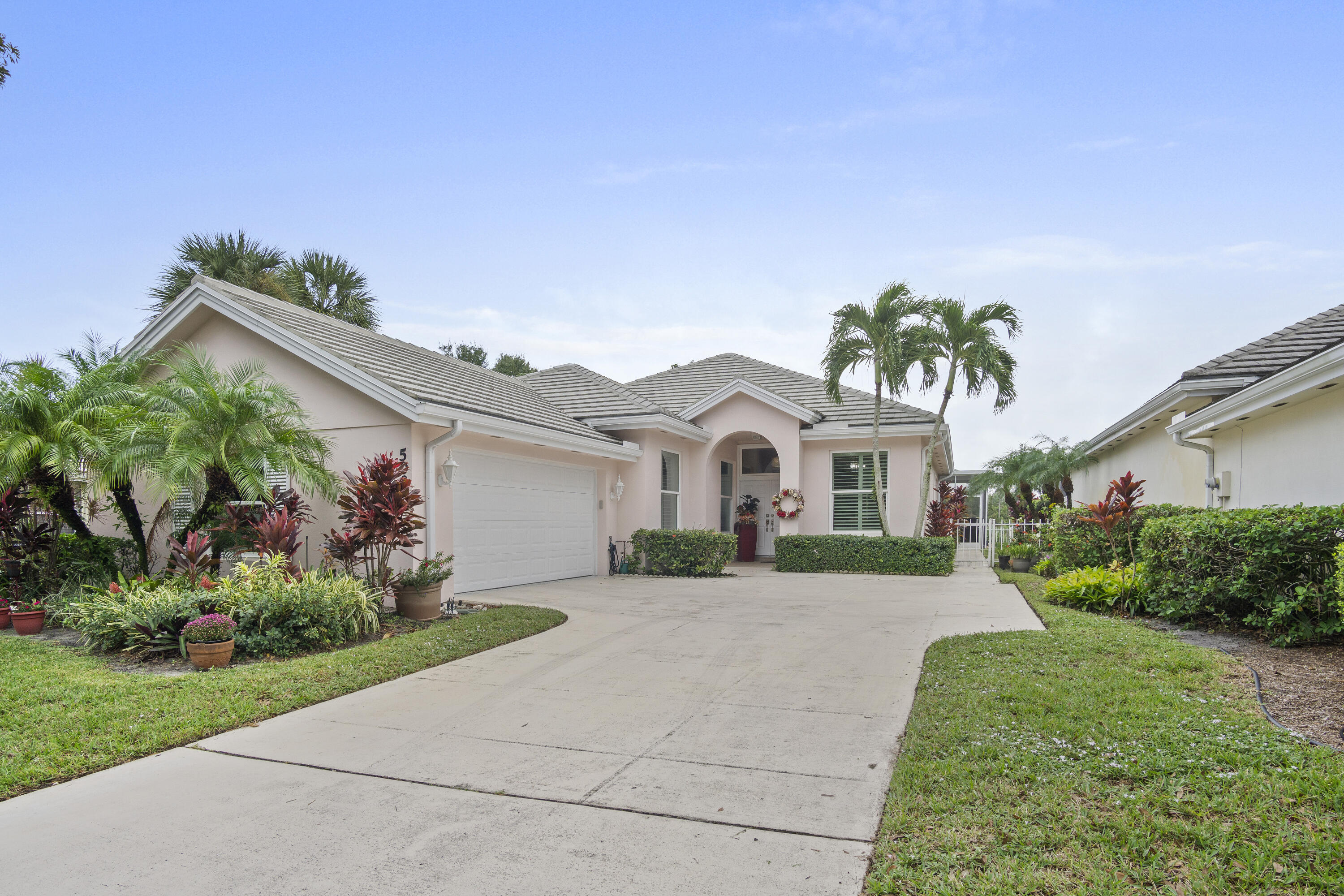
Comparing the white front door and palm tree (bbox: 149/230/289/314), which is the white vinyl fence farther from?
palm tree (bbox: 149/230/289/314)

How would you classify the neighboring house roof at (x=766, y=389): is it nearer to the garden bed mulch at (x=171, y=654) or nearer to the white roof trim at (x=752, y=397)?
the white roof trim at (x=752, y=397)

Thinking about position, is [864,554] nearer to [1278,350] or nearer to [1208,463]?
[1208,463]

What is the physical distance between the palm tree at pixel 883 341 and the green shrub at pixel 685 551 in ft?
13.4

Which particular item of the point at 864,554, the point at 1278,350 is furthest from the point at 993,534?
the point at 1278,350

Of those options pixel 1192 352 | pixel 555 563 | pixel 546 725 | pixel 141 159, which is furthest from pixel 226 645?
pixel 1192 352

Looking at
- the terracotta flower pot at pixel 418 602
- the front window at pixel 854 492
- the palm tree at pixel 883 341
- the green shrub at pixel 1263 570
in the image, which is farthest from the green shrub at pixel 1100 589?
the terracotta flower pot at pixel 418 602

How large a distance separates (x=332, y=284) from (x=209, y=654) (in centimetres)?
1676

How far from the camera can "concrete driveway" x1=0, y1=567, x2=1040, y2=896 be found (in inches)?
122

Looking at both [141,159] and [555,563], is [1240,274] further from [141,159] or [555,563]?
[141,159]

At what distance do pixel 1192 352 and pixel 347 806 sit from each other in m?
19.3

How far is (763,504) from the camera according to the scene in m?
20.1

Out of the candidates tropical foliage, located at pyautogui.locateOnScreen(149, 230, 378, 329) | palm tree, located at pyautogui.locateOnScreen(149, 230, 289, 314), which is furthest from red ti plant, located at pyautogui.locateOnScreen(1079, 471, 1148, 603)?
palm tree, located at pyautogui.locateOnScreen(149, 230, 289, 314)

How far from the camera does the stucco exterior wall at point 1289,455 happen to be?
7809 millimetres

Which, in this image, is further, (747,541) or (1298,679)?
(747,541)
